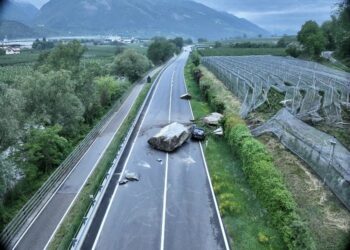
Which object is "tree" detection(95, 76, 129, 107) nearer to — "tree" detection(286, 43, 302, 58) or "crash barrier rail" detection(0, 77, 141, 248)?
"crash barrier rail" detection(0, 77, 141, 248)

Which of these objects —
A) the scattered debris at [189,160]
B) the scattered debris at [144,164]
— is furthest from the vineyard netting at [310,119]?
the scattered debris at [144,164]

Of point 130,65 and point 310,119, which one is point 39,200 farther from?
point 130,65

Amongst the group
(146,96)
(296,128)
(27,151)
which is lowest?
(146,96)

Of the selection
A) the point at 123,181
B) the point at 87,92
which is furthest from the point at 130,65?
the point at 123,181

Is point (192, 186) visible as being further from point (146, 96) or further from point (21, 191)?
point (146, 96)

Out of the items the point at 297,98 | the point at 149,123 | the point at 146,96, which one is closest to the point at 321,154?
the point at 297,98

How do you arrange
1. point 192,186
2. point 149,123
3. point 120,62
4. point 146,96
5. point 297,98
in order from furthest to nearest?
point 120,62
point 146,96
point 149,123
point 297,98
point 192,186

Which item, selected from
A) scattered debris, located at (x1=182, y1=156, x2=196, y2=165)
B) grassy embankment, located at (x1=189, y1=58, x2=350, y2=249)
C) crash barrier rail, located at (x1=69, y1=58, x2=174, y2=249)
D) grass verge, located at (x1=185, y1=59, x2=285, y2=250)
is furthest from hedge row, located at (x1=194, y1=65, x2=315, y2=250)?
crash barrier rail, located at (x1=69, y1=58, x2=174, y2=249)
